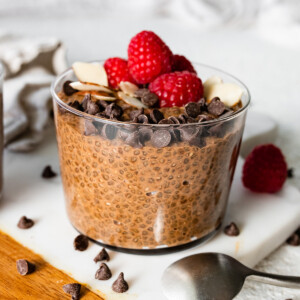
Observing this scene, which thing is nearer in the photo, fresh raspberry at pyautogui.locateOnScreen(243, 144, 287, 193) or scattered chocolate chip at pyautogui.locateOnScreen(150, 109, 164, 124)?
scattered chocolate chip at pyautogui.locateOnScreen(150, 109, 164, 124)

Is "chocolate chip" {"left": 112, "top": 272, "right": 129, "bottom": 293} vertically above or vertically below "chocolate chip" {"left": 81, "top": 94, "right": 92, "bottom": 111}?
below

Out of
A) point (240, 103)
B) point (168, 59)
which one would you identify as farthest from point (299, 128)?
point (168, 59)

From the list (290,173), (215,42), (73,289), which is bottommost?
(215,42)

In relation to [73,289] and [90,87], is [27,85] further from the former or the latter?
[73,289]

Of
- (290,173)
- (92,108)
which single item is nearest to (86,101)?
(92,108)

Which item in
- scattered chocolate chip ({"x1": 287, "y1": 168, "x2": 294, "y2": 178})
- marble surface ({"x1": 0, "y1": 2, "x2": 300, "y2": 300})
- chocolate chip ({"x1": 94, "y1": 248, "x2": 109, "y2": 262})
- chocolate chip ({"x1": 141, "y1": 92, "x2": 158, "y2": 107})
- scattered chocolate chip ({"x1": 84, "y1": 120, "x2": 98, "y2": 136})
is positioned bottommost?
marble surface ({"x1": 0, "y1": 2, "x2": 300, "y2": 300})

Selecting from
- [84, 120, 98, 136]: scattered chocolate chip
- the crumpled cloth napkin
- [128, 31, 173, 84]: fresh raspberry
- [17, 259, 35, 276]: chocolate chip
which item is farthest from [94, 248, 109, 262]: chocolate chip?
the crumpled cloth napkin

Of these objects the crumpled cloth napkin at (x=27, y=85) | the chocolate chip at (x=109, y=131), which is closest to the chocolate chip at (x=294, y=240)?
the chocolate chip at (x=109, y=131)

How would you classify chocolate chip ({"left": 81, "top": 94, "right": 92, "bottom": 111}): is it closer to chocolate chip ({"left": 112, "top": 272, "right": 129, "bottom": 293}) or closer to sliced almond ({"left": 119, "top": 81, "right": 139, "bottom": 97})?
sliced almond ({"left": 119, "top": 81, "right": 139, "bottom": 97})
